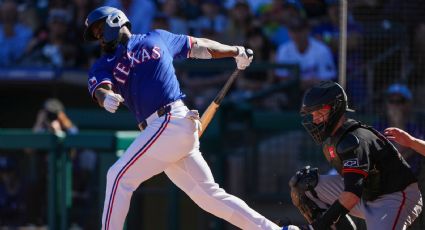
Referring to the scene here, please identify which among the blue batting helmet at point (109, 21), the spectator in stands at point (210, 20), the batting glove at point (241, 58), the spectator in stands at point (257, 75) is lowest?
the spectator in stands at point (257, 75)

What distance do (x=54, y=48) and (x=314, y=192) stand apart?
6.48 metres

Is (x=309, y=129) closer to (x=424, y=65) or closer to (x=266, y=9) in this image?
(x=424, y=65)

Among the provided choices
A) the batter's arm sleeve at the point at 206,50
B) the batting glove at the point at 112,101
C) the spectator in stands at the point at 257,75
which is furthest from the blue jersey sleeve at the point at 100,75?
the spectator in stands at the point at 257,75

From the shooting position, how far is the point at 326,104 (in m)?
4.88

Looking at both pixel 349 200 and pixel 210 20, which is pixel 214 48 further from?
pixel 210 20

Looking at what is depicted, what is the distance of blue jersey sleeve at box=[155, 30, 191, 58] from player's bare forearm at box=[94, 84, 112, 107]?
54cm

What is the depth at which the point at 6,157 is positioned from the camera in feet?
26.6

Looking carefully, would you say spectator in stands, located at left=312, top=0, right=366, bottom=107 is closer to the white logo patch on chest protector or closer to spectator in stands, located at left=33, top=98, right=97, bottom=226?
spectator in stands, located at left=33, top=98, right=97, bottom=226

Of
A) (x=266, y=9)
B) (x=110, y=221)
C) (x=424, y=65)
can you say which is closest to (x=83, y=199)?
(x=110, y=221)

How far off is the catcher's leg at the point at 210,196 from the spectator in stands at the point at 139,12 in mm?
5329

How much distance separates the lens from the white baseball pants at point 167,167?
526cm

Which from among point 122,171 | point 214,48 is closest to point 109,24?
point 214,48

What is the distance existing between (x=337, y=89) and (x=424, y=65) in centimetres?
277

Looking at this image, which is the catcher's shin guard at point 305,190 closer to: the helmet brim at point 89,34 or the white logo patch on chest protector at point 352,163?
the white logo patch on chest protector at point 352,163
